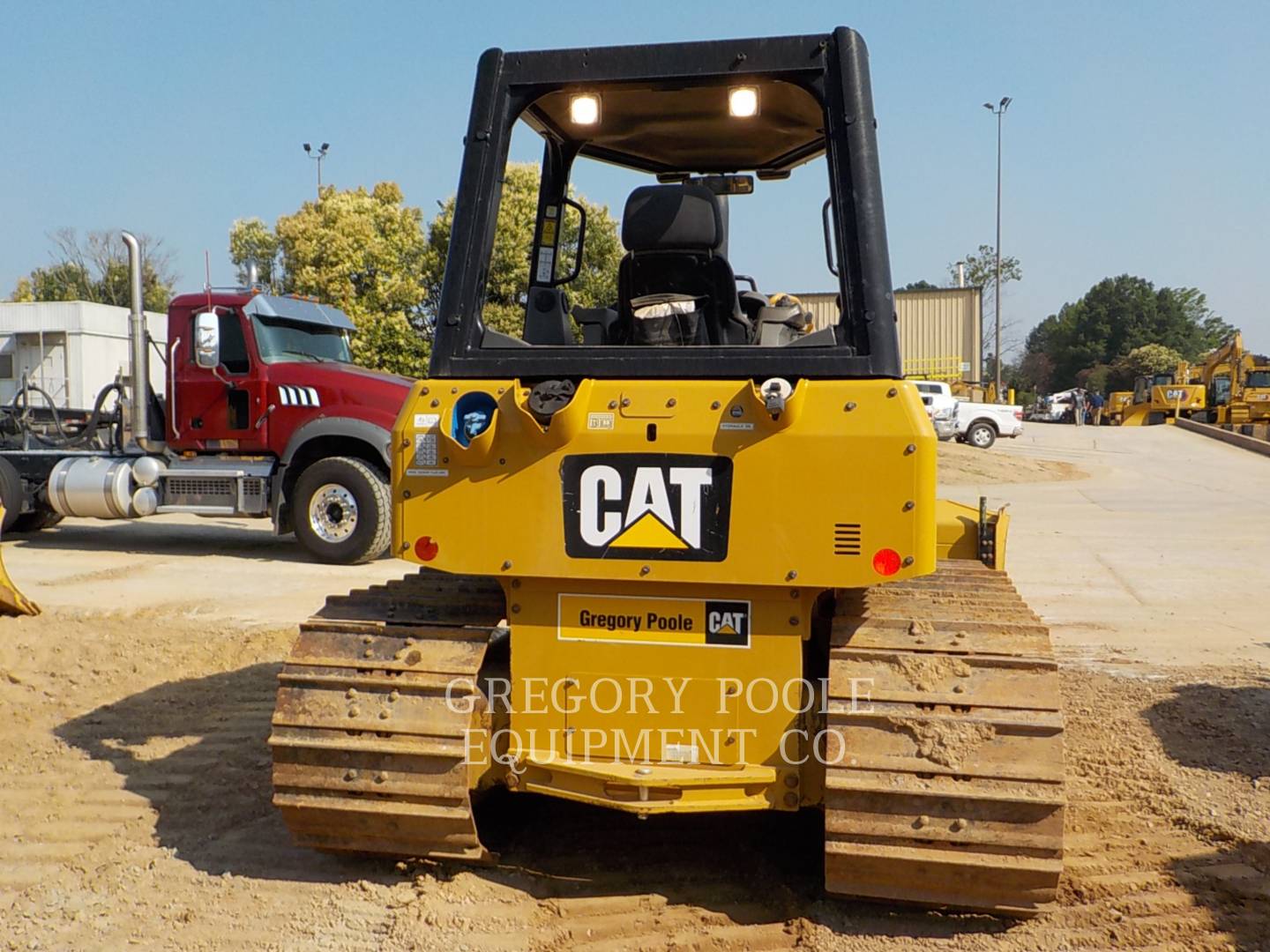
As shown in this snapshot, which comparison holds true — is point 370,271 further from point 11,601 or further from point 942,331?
point 11,601

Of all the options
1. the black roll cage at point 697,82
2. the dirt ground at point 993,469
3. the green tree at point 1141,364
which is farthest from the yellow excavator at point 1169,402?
the black roll cage at point 697,82

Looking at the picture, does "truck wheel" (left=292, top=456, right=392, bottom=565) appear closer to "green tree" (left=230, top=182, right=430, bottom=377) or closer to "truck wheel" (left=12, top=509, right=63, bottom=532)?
"truck wheel" (left=12, top=509, right=63, bottom=532)

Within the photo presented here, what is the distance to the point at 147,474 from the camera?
12023 millimetres

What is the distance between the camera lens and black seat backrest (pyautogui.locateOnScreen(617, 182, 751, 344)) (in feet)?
13.1

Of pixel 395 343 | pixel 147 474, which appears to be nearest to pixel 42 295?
pixel 395 343

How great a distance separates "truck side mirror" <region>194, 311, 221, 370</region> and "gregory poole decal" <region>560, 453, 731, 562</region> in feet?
28.0

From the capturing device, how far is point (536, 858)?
4113mm

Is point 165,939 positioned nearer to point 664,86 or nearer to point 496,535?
point 496,535

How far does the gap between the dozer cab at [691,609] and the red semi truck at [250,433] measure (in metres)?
7.73

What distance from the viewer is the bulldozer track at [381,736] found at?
347 cm

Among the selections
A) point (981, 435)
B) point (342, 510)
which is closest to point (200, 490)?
point (342, 510)

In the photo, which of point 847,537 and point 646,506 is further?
point 646,506

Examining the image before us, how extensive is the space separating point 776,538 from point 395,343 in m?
20.2

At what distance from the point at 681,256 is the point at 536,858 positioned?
224 centimetres
